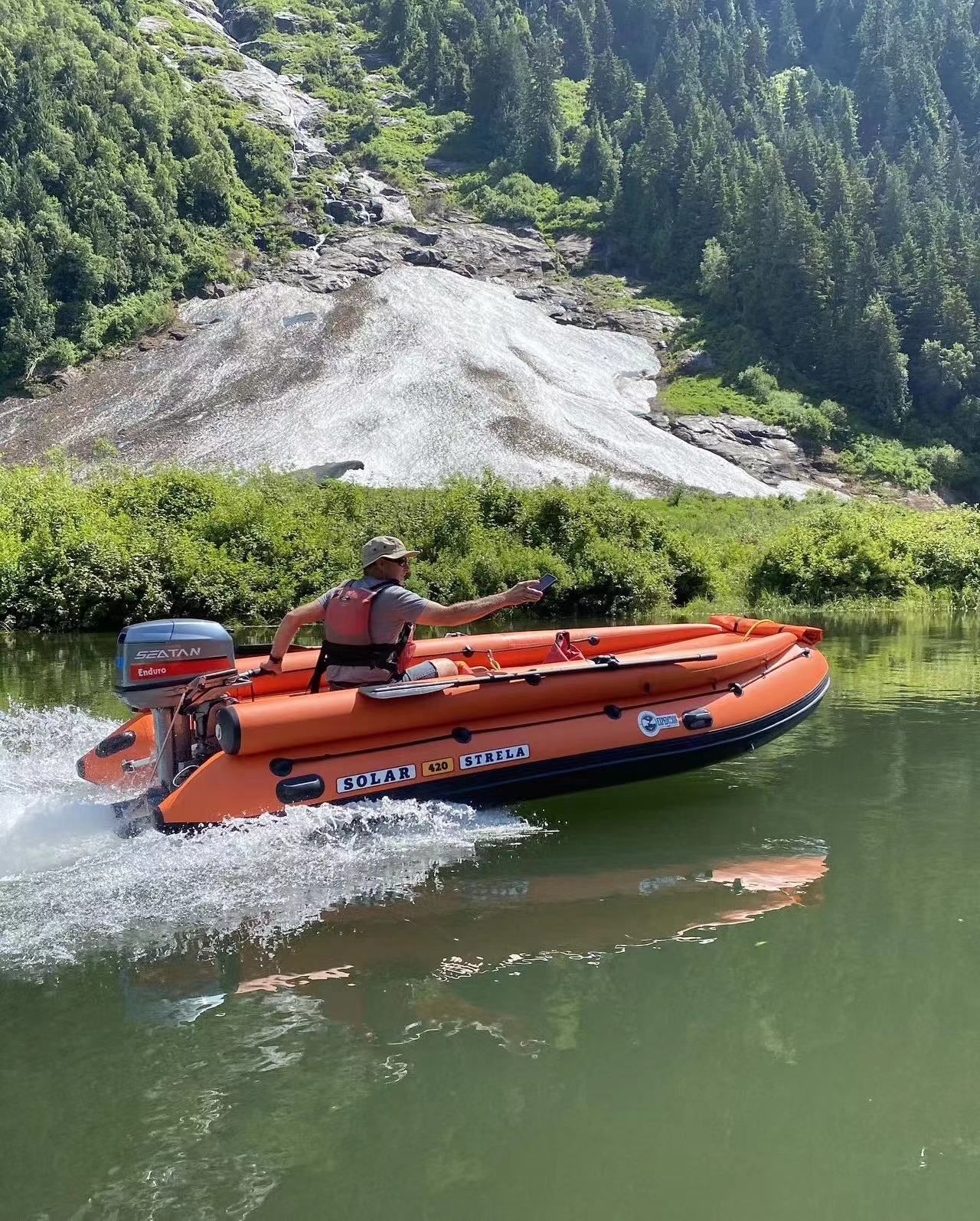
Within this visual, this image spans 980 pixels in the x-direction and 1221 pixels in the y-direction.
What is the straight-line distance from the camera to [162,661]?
252 inches

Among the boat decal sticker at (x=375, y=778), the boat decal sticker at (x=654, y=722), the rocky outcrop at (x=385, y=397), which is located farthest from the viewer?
the rocky outcrop at (x=385, y=397)

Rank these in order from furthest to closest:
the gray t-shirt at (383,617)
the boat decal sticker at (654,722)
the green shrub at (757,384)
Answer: the green shrub at (757,384)
the boat decal sticker at (654,722)
the gray t-shirt at (383,617)

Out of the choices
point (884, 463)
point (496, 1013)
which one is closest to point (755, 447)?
point (884, 463)

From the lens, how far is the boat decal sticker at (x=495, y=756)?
6.57 m

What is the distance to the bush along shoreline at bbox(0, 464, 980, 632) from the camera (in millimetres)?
21969

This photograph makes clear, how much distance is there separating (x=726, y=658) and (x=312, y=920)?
3.76 metres

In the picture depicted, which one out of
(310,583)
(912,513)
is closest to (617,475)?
(912,513)

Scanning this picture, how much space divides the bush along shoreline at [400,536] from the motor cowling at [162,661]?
16.3m

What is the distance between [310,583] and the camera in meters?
23.7

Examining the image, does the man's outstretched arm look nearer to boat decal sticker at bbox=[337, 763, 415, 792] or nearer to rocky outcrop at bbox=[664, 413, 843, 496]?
boat decal sticker at bbox=[337, 763, 415, 792]

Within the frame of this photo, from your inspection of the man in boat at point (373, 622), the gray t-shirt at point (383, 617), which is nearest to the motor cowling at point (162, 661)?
the man in boat at point (373, 622)

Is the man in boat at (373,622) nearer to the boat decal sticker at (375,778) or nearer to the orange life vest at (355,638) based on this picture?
the orange life vest at (355,638)

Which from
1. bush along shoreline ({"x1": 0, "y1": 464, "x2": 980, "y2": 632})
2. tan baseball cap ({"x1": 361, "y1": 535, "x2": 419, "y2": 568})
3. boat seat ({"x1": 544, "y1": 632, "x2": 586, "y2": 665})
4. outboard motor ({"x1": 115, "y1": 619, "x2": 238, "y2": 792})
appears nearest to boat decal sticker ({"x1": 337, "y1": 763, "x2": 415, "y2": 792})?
outboard motor ({"x1": 115, "y1": 619, "x2": 238, "y2": 792})

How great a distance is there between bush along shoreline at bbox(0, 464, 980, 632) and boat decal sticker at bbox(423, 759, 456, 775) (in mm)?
16875
